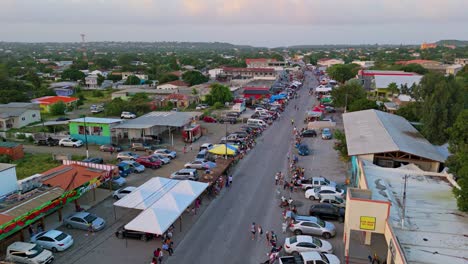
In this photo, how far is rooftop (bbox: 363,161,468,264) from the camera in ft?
38.4

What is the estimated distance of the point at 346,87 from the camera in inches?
1772

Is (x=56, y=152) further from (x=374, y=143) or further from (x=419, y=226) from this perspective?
(x=419, y=226)

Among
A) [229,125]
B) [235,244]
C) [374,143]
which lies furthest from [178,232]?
[229,125]

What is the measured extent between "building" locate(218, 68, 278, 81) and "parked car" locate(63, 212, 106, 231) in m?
59.4

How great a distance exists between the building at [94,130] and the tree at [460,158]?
25.4 m

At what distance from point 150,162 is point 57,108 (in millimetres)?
28157

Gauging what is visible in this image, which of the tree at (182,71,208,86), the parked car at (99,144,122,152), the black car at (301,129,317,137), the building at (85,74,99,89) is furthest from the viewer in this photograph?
the building at (85,74,99,89)

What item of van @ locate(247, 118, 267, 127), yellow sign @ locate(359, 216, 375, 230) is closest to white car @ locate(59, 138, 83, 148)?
van @ locate(247, 118, 267, 127)

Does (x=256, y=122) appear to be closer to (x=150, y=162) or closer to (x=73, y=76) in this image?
(x=150, y=162)

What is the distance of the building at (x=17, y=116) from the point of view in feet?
126

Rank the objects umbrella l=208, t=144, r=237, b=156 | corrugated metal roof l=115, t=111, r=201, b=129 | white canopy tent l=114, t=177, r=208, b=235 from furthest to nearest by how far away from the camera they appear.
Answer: corrugated metal roof l=115, t=111, r=201, b=129 < umbrella l=208, t=144, r=237, b=156 < white canopy tent l=114, t=177, r=208, b=235

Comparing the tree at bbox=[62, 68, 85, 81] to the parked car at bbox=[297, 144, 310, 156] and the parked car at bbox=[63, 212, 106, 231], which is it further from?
the parked car at bbox=[63, 212, 106, 231]

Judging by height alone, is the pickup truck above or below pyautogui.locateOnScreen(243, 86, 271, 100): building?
below

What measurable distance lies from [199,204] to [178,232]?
3.13 meters
